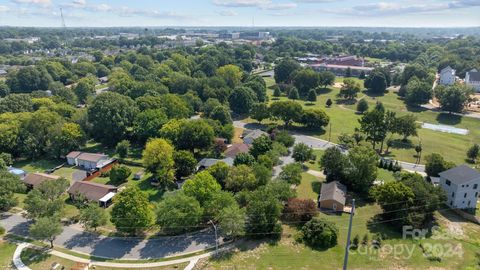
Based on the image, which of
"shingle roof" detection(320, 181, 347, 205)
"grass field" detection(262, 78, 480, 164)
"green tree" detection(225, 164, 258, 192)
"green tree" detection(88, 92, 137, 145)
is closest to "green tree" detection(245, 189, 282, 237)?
"green tree" detection(225, 164, 258, 192)

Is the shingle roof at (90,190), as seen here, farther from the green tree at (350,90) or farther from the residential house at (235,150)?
the green tree at (350,90)

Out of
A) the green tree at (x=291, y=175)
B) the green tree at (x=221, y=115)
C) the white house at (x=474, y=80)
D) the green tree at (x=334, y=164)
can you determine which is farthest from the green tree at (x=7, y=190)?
the white house at (x=474, y=80)

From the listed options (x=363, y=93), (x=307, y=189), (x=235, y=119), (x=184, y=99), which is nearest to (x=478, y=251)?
(x=307, y=189)

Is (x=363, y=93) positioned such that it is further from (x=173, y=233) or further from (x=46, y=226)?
(x=46, y=226)

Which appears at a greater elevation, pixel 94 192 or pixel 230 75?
pixel 230 75

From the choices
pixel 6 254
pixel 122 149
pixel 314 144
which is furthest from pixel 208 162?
pixel 6 254

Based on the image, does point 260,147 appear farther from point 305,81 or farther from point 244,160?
point 305,81
